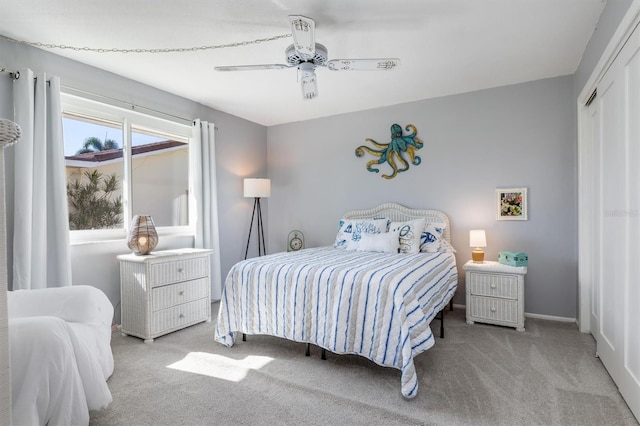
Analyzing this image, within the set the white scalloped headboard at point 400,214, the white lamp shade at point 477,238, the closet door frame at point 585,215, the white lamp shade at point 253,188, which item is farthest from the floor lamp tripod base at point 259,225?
the closet door frame at point 585,215

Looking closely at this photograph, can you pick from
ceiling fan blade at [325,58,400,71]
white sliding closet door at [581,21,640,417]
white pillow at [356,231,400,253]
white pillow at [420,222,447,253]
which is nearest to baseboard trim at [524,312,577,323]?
white sliding closet door at [581,21,640,417]

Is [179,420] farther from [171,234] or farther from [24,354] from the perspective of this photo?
[171,234]

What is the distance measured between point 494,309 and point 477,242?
0.67m

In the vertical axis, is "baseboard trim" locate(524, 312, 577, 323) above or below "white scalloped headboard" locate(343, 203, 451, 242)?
below

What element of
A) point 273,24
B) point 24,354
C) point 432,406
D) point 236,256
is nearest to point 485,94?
point 273,24

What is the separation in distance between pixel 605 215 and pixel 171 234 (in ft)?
13.0

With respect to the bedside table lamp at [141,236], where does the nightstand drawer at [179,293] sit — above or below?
below

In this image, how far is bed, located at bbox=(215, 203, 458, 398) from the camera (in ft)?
7.17

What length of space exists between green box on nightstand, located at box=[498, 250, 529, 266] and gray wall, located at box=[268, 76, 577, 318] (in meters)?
0.36

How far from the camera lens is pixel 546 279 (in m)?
3.62

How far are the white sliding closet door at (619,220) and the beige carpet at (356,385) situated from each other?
21cm

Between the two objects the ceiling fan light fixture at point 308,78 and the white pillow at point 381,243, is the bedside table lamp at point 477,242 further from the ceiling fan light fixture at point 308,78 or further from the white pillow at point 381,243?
the ceiling fan light fixture at point 308,78

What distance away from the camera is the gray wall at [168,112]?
2799mm

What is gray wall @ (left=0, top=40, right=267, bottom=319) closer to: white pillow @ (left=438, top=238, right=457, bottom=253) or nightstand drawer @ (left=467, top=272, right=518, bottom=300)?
white pillow @ (left=438, top=238, right=457, bottom=253)
